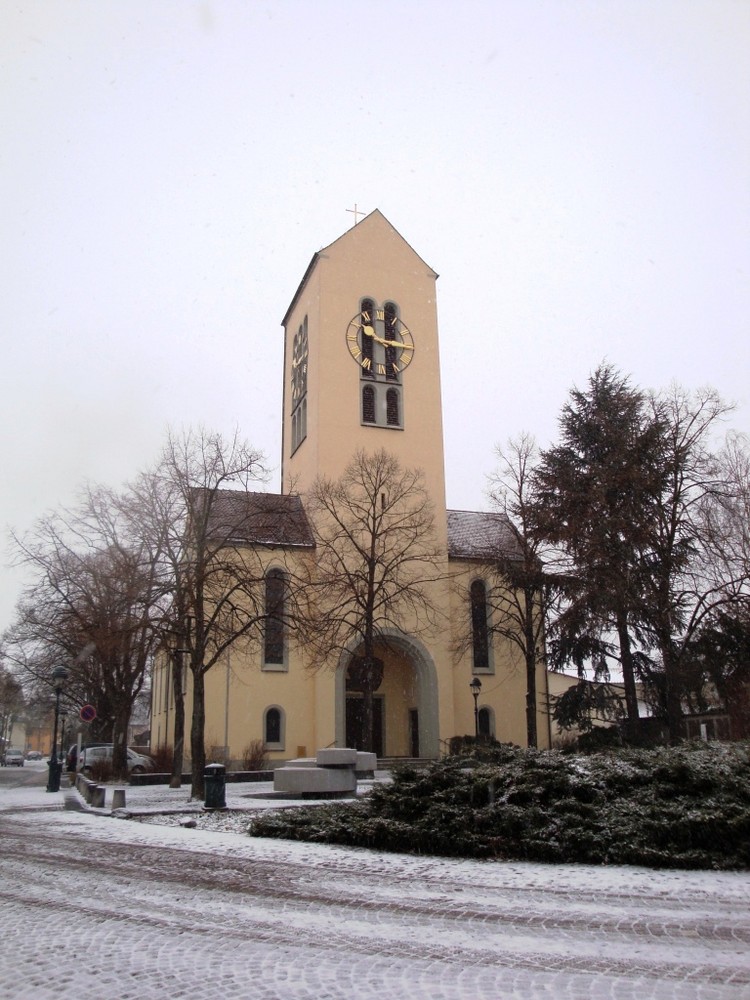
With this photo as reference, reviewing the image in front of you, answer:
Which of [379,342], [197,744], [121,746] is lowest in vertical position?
[121,746]

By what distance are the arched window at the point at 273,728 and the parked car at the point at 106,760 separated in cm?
437

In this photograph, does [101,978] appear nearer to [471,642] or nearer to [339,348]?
[471,642]

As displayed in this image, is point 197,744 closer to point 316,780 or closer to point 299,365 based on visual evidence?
point 316,780

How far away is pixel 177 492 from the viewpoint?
22188 mm

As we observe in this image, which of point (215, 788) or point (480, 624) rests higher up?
point (480, 624)

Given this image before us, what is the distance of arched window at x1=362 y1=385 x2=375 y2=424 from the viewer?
3797cm

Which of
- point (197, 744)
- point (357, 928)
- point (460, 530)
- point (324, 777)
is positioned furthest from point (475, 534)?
point (357, 928)

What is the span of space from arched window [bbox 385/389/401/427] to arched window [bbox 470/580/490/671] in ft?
26.1

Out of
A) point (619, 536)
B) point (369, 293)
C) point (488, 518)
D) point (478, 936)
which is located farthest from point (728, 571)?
point (478, 936)

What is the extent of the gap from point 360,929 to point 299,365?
36247 mm

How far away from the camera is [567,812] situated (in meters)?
10.5

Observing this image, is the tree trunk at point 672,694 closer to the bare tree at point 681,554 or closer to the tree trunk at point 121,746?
the bare tree at point 681,554

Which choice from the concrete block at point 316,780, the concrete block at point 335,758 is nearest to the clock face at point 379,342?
the concrete block at point 335,758

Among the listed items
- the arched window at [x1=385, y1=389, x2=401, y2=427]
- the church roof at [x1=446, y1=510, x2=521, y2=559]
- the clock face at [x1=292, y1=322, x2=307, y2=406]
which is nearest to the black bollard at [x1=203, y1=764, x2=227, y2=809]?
the church roof at [x1=446, y1=510, x2=521, y2=559]
